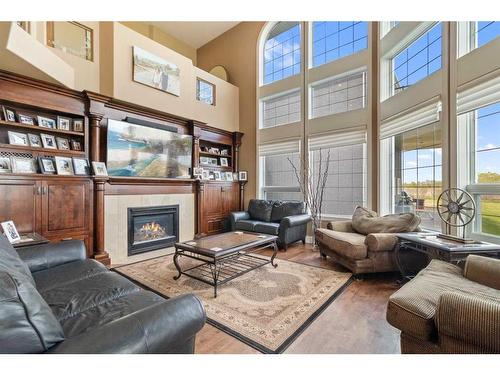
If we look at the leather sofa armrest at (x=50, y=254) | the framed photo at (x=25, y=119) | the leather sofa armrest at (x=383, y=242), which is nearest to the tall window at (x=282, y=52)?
the leather sofa armrest at (x=383, y=242)

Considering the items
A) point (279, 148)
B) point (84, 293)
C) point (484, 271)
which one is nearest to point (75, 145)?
point (84, 293)

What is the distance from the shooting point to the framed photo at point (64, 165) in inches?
125

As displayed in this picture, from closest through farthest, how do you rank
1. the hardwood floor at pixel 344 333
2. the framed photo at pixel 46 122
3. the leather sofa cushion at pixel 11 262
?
the leather sofa cushion at pixel 11 262
the hardwood floor at pixel 344 333
the framed photo at pixel 46 122

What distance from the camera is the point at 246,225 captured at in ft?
14.9

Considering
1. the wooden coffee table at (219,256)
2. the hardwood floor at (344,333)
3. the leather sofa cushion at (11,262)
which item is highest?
the leather sofa cushion at (11,262)

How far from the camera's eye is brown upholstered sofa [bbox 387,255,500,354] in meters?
1.11

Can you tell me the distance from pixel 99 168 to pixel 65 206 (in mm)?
649

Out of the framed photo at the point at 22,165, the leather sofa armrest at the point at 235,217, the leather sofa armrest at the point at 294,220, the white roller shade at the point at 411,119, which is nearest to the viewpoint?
the framed photo at the point at 22,165

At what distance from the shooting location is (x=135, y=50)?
3766mm

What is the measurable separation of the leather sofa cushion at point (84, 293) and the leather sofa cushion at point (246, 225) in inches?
111

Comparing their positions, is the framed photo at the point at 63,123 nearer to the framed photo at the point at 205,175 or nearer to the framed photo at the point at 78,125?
the framed photo at the point at 78,125

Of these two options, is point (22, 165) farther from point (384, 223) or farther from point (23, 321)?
point (384, 223)

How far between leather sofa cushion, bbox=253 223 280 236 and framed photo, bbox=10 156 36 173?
10.7 ft
